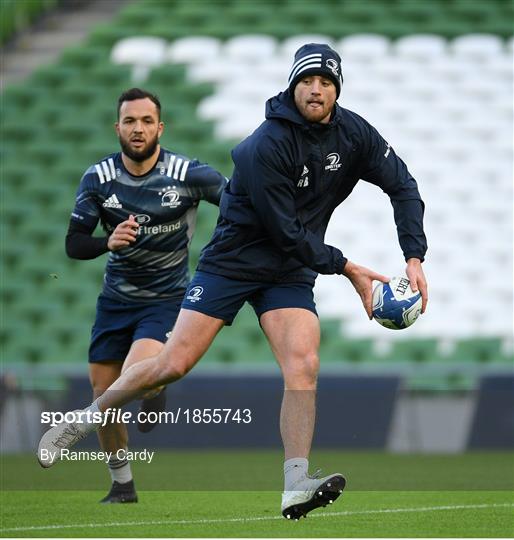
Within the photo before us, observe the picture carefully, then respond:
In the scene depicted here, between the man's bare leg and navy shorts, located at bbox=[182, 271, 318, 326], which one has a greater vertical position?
navy shorts, located at bbox=[182, 271, 318, 326]

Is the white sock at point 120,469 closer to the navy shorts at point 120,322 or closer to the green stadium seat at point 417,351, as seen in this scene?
the navy shorts at point 120,322

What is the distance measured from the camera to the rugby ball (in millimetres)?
6203

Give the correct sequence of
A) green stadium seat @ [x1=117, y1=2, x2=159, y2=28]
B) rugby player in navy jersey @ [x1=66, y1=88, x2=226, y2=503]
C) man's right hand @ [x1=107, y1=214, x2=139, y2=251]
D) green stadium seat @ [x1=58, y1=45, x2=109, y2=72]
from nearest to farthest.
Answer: man's right hand @ [x1=107, y1=214, x2=139, y2=251] < rugby player in navy jersey @ [x1=66, y1=88, x2=226, y2=503] < green stadium seat @ [x1=58, y1=45, x2=109, y2=72] < green stadium seat @ [x1=117, y1=2, x2=159, y2=28]

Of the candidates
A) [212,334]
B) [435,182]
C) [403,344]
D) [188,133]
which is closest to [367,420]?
[403,344]

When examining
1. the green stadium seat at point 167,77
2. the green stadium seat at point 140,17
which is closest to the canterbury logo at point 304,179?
the green stadium seat at point 167,77

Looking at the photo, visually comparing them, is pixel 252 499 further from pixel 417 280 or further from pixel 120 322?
pixel 417 280

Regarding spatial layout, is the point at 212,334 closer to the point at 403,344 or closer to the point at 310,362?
the point at 310,362

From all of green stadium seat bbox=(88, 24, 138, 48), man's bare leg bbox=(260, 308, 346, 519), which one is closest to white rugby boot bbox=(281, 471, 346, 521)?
man's bare leg bbox=(260, 308, 346, 519)

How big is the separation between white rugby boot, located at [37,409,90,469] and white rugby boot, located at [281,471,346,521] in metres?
1.36

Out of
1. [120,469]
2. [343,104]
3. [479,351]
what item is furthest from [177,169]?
[343,104]

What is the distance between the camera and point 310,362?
19.7ft

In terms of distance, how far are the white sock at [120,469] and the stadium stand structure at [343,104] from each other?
634 cm

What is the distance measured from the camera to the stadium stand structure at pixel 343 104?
14.6 m

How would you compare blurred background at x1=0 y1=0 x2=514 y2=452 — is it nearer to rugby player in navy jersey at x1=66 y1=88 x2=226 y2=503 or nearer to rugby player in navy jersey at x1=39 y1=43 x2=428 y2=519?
rugby player in navy jersey at x1=66 y1=88 x2=226 y2=503
